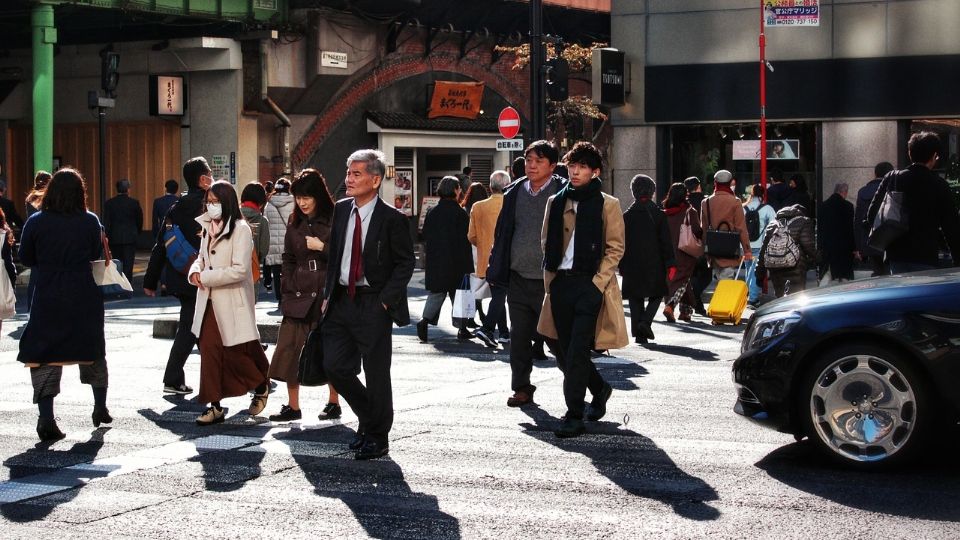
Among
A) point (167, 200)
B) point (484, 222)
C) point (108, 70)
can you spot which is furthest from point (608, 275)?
point (108, 70)

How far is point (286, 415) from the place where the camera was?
9977 millimetres

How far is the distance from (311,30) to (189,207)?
77.0ft

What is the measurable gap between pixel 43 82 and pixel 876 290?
23650mm

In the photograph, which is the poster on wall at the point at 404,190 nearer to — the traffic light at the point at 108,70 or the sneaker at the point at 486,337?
the traffic light at the point at 108,70

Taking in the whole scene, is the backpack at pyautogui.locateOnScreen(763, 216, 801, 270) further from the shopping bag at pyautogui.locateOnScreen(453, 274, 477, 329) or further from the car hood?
the car hood

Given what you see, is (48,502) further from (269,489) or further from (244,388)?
(244,388)

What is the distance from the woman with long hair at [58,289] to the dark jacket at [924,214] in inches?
206

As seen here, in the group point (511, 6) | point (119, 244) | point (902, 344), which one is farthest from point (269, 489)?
point (511, 6)

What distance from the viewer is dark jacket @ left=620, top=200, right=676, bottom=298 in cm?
1477

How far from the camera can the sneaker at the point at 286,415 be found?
9945 millimetres

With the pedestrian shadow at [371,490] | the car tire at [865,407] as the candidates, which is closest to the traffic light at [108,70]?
the pedestrian shadow at [371,490]

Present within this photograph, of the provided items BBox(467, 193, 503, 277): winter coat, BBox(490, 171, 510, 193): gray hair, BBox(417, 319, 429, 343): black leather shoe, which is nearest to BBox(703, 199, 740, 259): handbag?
BBox(490, 171, 510, 193): gray hair

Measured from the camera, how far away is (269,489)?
7562 millimetres

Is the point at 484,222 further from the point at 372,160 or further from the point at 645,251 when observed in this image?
the point at 372,160
